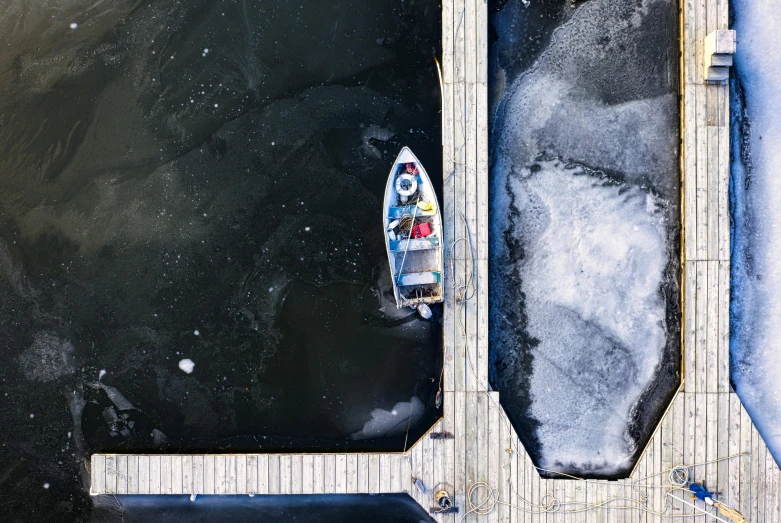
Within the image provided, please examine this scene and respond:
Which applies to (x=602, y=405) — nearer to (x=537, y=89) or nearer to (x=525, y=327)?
(x=525, y=327)

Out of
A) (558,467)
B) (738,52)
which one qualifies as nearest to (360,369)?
(558,467)

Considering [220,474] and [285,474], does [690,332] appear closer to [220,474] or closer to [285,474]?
[285,474]

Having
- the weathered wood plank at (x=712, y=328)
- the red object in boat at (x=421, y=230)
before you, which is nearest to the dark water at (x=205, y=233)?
the red object in boat at (x=421, y=230)

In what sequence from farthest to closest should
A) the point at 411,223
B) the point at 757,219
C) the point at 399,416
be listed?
the point at 399,416, the point at 757,219, the point at 411,223

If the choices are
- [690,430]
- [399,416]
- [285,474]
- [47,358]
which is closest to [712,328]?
[690,430]

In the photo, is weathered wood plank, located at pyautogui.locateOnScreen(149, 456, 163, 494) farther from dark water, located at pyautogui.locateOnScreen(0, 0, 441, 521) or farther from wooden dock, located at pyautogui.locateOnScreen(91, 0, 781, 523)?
wooden dock, located at pyautogui.locateOnScreen(91, 0, 781, 523)

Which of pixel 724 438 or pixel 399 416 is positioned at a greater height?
pixel 399 416

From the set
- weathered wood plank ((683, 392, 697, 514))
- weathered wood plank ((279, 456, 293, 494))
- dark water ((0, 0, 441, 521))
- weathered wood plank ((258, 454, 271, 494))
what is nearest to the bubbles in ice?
weathered wood plank ((683, 392, 697, 514))
